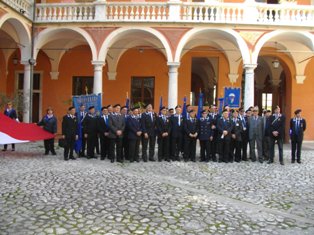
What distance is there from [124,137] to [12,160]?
132 inches

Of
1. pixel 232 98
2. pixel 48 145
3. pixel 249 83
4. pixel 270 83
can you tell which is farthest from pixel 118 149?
pixel 270 83

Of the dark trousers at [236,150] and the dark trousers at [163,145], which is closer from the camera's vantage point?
the dark trousers at [163,145]

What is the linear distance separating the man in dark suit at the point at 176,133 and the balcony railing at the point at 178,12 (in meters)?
7.25

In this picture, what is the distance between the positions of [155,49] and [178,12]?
3882 mm

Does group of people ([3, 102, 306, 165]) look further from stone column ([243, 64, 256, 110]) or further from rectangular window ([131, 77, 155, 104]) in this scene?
rectangular window ([131, 77, 155, 104])

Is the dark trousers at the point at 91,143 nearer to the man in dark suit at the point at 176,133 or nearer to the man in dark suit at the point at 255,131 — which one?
the man in dark suit at the point at 176,133

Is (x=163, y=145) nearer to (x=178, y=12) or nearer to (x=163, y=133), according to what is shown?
(x=163, y=133)

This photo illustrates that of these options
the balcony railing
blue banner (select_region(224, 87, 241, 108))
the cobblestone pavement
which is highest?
the balcony railing

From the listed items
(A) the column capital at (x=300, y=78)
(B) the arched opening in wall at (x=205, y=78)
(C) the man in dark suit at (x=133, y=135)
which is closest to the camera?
(C) the man in dark suit at (x=133, y=135)

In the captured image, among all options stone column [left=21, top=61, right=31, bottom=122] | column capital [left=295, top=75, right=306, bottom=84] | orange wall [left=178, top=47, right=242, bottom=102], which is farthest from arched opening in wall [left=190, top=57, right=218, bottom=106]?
stone column [left=21, top=61, right=31, bottom=122]

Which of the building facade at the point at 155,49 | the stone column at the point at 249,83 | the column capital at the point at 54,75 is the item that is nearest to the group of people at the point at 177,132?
the building facade at the point at 155,49

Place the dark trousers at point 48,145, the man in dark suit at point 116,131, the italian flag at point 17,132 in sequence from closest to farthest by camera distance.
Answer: the italian flag at point 17,132
the man in dark suit at point 116,131
the dark trousers at point 48,145

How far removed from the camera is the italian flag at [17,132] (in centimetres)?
1109

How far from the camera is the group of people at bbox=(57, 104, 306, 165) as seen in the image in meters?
11.4
